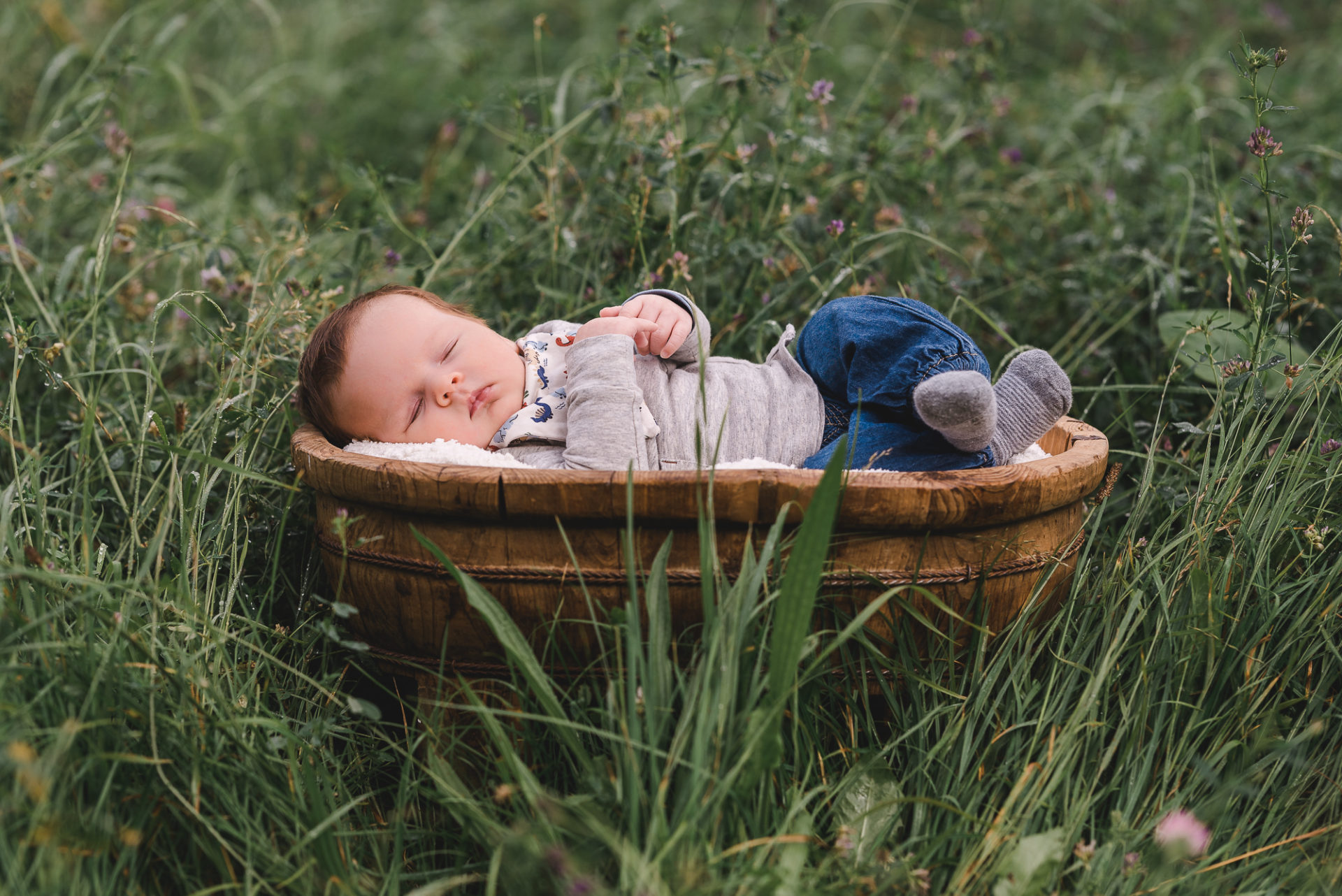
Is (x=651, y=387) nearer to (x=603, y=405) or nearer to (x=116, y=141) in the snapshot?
(x=603, y=405)

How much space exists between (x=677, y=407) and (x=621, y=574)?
0.47 metres

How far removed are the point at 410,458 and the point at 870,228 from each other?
1.56 meters

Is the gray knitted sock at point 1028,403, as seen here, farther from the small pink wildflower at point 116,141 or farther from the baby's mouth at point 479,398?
the small pink wildflower at point 116,141

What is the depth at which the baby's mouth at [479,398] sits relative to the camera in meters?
1.92

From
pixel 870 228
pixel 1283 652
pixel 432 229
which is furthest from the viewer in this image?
pixel 432 229

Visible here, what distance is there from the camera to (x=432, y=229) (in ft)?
11.0

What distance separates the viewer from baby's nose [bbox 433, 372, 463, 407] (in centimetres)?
187

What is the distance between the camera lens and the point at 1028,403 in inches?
69.5

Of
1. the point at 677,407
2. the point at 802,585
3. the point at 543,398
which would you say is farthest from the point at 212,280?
the point at 802,585

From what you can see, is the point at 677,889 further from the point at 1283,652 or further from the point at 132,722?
the point at 1283,652

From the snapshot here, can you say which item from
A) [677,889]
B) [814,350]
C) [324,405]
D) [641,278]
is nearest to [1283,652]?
[814,350]

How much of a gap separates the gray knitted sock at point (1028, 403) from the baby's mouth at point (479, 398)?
2.98ft

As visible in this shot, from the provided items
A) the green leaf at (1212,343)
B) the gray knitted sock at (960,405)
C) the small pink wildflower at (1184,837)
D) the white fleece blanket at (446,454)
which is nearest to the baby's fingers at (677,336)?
the white fleece blanket at (446,454)

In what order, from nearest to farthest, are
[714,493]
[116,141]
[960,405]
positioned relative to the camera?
1. [714,493]
2. [960,405]
3. [116,141]
